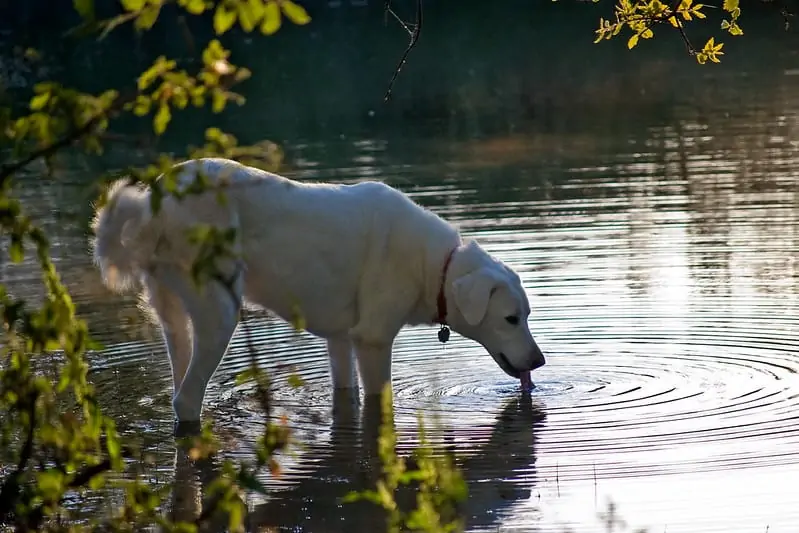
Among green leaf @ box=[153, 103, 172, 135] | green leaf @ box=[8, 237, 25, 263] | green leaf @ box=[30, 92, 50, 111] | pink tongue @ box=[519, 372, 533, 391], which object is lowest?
pink tongue @ box=[519, 372, 533, 391]

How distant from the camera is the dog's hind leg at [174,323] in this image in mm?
7988

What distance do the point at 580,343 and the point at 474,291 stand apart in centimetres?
165

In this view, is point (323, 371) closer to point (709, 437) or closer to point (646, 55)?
point (709, 437)

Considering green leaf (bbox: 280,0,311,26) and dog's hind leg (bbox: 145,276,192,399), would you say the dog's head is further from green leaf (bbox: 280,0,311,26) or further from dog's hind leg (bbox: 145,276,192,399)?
green leaf (bbox: 280,0,311,26)

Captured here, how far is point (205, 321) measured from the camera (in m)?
7.77

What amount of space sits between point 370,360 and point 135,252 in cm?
152

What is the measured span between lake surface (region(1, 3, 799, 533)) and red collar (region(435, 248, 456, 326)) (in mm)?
448

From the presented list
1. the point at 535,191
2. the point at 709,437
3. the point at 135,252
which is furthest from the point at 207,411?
the point at 535,191

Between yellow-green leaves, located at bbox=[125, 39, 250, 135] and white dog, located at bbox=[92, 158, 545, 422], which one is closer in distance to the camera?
yellow-green leaves, located at bbox=[125, 39, 250, 135]

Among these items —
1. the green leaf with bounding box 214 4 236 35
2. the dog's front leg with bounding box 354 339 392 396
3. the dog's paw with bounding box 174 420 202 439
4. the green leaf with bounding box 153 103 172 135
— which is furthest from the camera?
the dog's front leg with bounding box 354 339 392 396

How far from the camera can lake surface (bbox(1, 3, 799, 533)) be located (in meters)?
6.58

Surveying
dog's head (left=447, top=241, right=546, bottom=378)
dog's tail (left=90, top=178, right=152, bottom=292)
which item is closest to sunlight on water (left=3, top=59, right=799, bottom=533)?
dog's head (left=447, top=241, right=546, bottom=378)

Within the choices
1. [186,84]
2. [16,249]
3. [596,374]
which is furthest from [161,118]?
[596,374]

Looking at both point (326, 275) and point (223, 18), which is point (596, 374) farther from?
point (223, 18)
